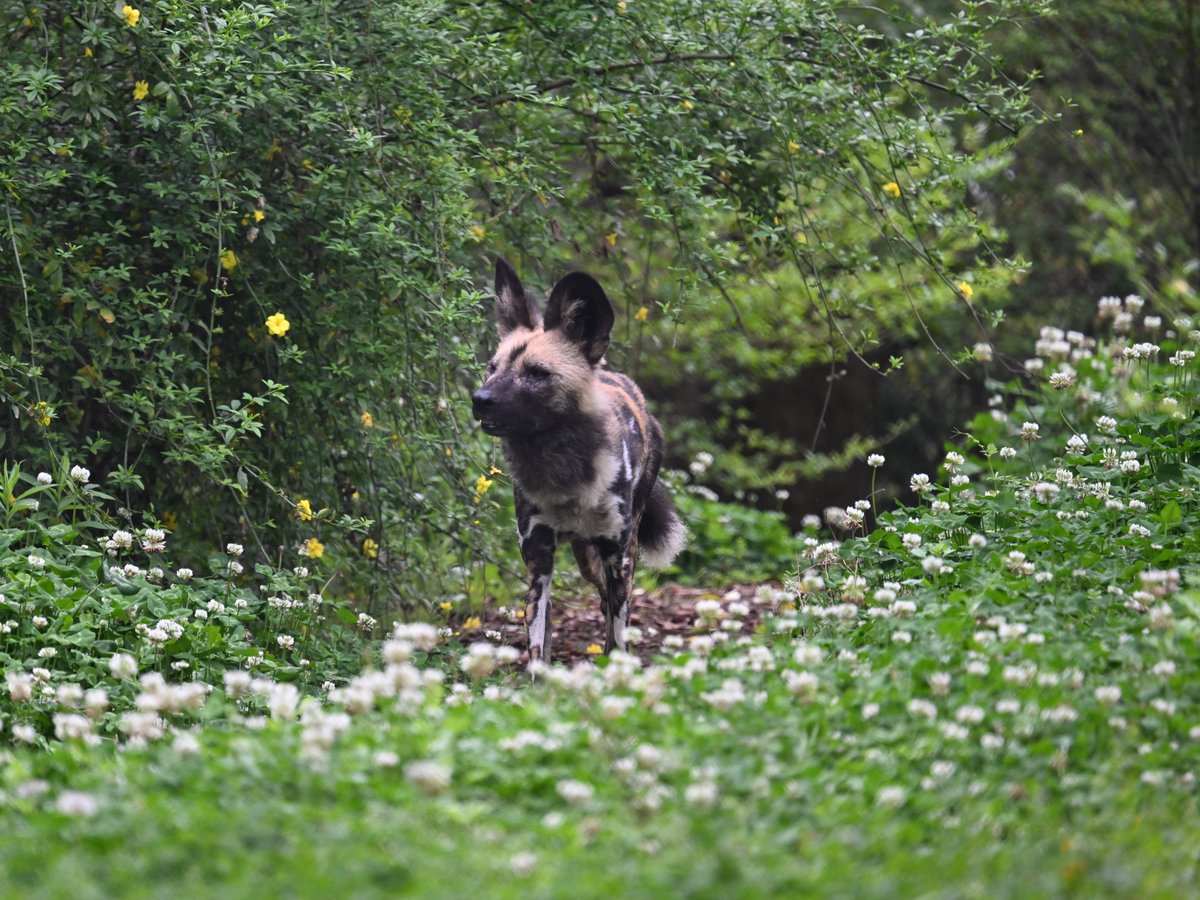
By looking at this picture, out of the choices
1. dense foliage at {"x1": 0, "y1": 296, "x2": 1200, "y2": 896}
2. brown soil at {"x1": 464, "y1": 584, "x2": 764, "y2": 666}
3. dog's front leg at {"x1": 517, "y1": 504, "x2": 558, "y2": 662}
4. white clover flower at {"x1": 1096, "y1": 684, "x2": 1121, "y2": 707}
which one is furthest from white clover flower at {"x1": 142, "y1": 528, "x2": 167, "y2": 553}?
white clover flower at {"x1": 1096, "y1": 684, "x2": 1121, "y2": 707}

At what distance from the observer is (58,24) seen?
560cm

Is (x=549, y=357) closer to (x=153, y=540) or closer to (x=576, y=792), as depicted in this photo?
(x=153, y=540)

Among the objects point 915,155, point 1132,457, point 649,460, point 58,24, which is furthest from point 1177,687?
point 58,24

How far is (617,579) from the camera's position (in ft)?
18.9

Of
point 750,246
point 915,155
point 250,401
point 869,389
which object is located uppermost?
point 915,155

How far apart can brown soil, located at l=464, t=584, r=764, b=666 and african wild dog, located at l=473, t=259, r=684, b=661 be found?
3.02ft

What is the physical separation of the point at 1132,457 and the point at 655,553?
212 cm

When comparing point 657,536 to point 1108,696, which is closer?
point 1108,696

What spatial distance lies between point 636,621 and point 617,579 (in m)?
1.86

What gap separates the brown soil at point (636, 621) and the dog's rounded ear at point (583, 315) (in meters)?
1.60

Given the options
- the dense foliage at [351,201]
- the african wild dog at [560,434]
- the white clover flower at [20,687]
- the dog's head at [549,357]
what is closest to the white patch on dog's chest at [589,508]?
the african wild dog at [560,434]

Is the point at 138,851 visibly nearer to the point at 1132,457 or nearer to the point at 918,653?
the point at 918,653

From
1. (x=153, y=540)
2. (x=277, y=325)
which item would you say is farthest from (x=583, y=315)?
(x=153, y=540)

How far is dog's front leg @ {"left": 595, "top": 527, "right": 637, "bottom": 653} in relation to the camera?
5.73 meters
